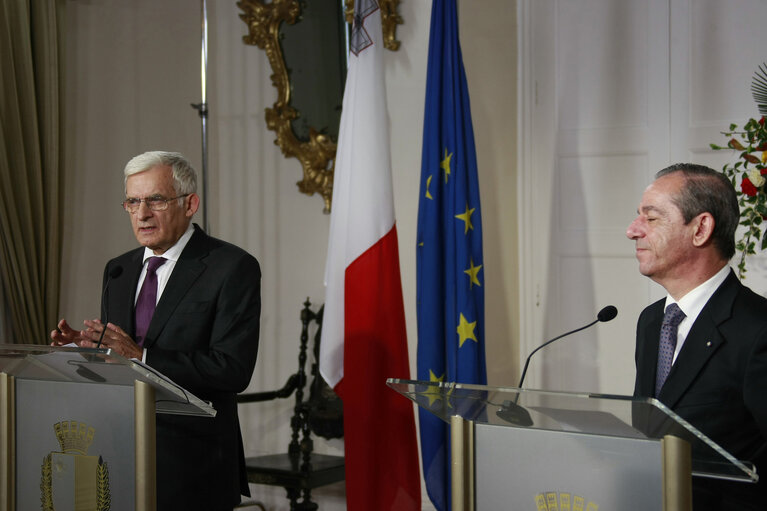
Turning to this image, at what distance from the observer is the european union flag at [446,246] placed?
3652 mm

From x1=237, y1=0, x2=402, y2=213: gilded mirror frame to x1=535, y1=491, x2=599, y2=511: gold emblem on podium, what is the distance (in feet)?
10.2

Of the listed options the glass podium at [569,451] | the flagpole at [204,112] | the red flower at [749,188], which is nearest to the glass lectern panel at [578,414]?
the glass podium at [569,451]

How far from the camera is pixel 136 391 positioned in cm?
186

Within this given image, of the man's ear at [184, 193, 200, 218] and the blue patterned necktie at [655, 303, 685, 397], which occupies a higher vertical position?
the man's ear at [184, 193, 200, 218]

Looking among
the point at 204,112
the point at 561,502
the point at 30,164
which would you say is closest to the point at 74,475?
the point at 561,502

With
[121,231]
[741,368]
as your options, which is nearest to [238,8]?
[121,231]

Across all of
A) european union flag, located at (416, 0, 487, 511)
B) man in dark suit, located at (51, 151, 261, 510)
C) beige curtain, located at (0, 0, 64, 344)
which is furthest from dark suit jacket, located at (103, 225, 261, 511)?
beige curtain, located at (0, 0, 64, 344)

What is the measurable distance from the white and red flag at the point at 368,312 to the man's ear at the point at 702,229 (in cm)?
171

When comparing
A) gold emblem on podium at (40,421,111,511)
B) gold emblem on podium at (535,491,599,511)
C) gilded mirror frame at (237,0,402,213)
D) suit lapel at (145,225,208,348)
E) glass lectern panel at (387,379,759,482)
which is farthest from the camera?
gilded mirror frame at (237,0,402,213)

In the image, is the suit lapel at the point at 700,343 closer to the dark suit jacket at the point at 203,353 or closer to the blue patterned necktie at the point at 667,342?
the blue patterned necktie at the point at 667,342

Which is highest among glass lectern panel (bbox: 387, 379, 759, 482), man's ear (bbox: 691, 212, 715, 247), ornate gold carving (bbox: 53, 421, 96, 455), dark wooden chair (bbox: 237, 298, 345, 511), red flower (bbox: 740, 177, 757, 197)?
red flower (bbox: 740, 177, 757, 197)

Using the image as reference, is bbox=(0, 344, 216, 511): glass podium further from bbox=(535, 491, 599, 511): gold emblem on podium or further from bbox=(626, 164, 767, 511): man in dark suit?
bbox=(626, 164, 767, 511): man in dark suit

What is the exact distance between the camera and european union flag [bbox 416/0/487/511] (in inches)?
144

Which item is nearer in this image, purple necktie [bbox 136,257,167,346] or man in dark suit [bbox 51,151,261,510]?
man in dark suit [bbox 51,151,261,510]
